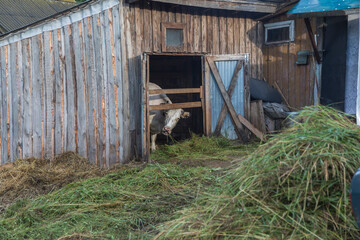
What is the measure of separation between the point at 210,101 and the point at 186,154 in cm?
168

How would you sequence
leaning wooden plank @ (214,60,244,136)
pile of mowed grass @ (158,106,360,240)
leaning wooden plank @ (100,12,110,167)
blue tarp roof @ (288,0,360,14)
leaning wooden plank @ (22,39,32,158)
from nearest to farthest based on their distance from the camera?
1. pile of mowed grass @ (158,106,360,240)
2. blue tarp roof @ (288,0,360,14)
3. leaning wooden plank @ (100,12,110,167)
4. leaning wooden plank @ (22,39,32,158)
5. leaning wooden plank @ (214,60,244,136)

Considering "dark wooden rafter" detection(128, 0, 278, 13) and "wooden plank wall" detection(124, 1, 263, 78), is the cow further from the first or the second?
"dark wooden rafter" detection(128, 0, 278, 13)

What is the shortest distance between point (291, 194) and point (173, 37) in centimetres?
664

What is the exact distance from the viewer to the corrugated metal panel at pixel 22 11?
635 inches

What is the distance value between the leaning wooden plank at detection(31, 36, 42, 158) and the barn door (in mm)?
3856

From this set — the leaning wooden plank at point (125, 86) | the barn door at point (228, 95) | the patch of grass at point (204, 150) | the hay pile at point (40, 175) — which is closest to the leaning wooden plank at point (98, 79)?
the leaning wooden plank at point (125, 86)

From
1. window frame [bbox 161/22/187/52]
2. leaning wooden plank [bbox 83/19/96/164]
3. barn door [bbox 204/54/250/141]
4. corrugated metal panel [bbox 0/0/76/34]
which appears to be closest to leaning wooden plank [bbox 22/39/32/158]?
leaning wooden plank [bbox 83/19/96/164]

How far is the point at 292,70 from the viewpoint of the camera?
10.2 metres

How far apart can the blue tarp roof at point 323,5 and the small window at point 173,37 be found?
253 centimetres

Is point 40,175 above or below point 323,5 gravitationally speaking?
below

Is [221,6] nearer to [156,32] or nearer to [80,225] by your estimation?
[156,32]

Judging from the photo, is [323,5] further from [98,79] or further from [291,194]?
[291,194]

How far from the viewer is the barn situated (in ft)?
27.1

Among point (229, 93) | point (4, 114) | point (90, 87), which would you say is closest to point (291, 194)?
point (90, 87)
